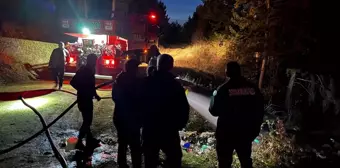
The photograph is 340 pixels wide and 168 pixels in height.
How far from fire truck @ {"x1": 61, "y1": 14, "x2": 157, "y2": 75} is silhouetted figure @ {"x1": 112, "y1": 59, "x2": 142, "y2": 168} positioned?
8.72m

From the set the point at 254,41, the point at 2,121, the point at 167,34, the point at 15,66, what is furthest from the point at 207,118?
the point at 167,34

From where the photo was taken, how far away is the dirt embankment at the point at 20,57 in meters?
13.8

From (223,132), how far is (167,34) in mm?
42951

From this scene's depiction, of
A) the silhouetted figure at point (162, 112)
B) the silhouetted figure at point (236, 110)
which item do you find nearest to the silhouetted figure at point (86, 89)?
the silhouetted figure at point (162, 112)

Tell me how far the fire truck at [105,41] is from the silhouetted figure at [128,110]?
8.72 m

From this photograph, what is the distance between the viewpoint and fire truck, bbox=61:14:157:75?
1333 cm

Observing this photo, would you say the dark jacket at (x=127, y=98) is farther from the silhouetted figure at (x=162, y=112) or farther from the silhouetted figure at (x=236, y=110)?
the silhouetted figure at (x=236, y=110)

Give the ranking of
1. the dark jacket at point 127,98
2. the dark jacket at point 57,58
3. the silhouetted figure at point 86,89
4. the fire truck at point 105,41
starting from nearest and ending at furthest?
the dark jacket at point 127,98
the silhouetted figure at point 86,89
the dark jacket at point 57,58
the fire truck at point 105,41

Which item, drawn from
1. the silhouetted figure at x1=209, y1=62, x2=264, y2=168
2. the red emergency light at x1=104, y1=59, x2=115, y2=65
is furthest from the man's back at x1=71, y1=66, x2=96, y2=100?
the red emergency light at x1=104, y1=59, x2=115, y2=65

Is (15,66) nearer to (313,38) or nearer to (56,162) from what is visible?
(56,162)

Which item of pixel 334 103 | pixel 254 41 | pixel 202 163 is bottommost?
pixel 202 163

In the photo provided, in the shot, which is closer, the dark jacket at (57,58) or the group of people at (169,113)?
the group of people at (169,113)

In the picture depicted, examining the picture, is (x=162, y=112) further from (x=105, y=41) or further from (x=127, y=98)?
(x=105, y=41)

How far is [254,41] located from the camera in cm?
1309
